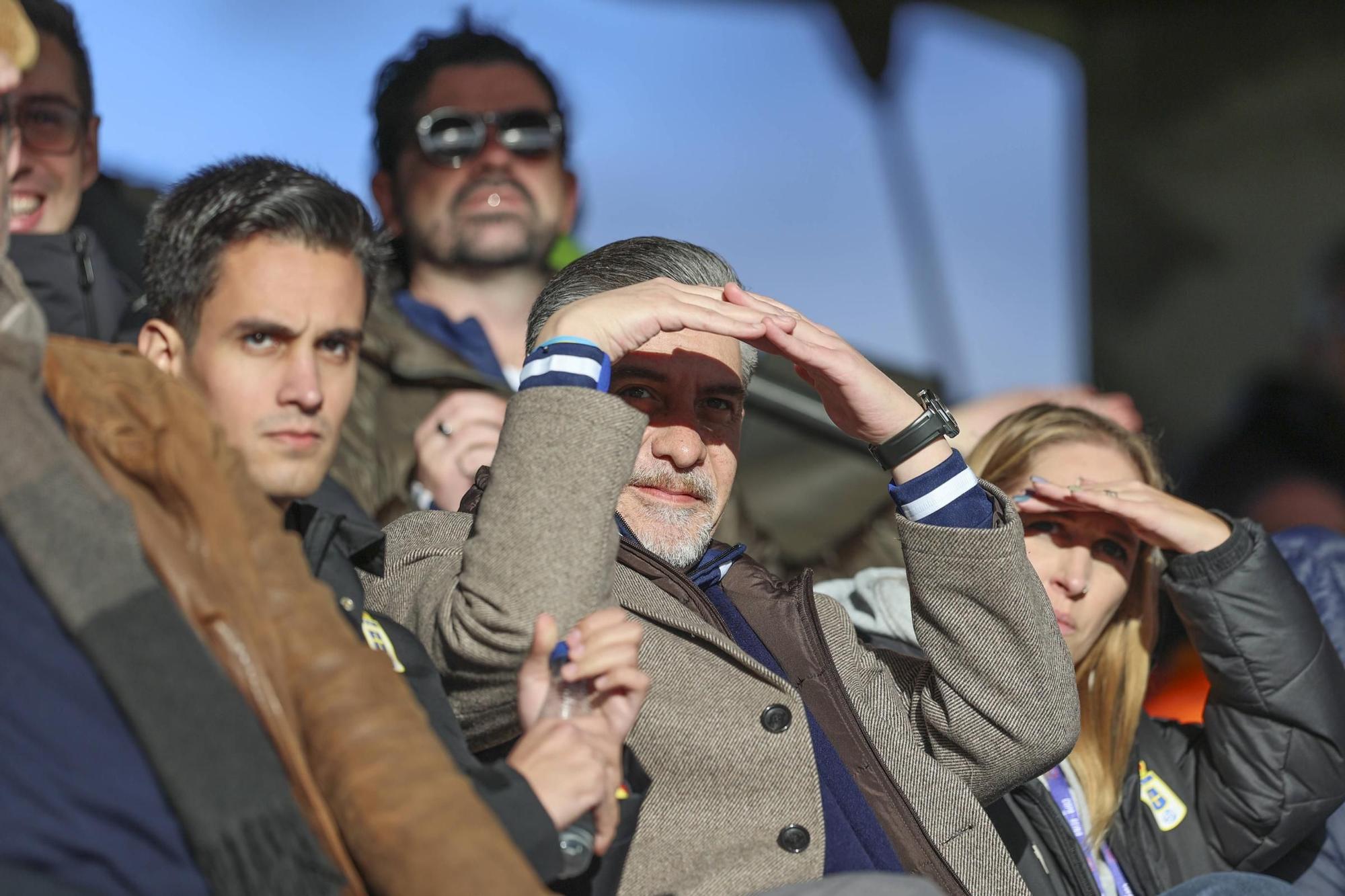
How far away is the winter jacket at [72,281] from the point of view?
2.46 metres

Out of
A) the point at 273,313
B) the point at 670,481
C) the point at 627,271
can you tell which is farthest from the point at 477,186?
the point at 670,481

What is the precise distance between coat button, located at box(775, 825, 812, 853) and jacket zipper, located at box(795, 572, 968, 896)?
199 mm

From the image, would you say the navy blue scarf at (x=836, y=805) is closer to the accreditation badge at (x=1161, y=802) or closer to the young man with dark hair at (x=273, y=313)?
the young man with dark hair at (x=273, y=313)

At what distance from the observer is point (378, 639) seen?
5.22 feet

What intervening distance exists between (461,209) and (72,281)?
36.4 inches

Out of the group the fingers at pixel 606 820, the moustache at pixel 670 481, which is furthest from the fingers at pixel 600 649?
the moustache at pixel 670 481

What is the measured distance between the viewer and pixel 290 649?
4.07 feet

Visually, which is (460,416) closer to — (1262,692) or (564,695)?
(564,695)

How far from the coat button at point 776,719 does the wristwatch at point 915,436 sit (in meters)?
0.35

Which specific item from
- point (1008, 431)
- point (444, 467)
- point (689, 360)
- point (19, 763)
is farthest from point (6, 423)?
point (1008, 431)

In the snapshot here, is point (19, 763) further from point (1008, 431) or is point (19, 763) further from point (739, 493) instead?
point (739, 493)

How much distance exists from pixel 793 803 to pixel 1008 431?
0.97 m

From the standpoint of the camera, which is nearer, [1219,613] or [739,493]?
[1219,613]

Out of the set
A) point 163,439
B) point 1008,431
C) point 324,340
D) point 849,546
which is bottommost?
point 849,546
